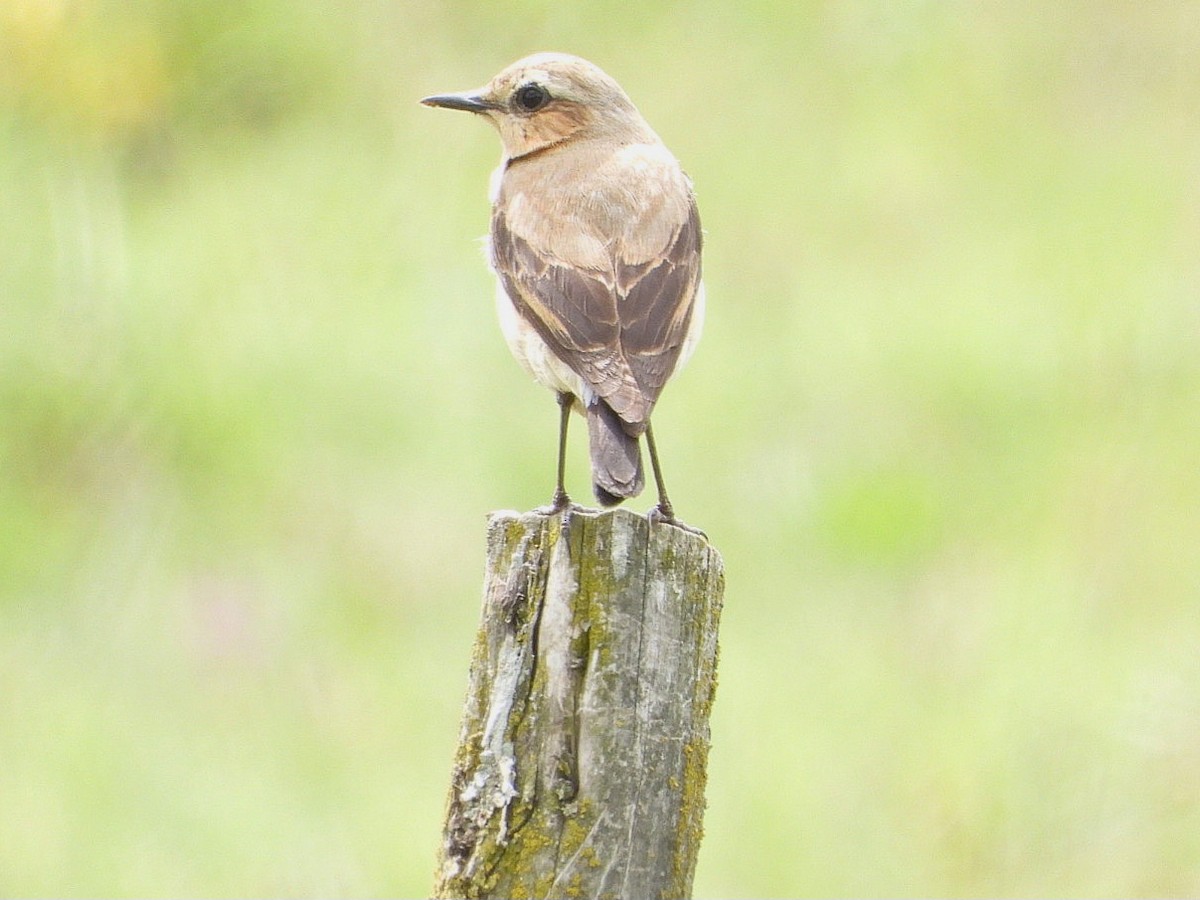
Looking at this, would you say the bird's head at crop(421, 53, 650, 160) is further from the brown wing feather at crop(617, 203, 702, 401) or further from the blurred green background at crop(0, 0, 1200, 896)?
the brown wing feather at crop(617, 203, 702, 401)

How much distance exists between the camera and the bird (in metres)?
5.14

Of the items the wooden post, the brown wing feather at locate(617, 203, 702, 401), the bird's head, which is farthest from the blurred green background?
the wooden post

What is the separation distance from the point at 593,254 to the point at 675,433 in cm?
504

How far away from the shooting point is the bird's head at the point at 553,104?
6465 mm

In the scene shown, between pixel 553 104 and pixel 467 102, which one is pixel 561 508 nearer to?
pixel 553 104

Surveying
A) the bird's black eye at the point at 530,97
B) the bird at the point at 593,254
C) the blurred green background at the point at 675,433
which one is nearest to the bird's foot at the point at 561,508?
the bird at the point at 593,254

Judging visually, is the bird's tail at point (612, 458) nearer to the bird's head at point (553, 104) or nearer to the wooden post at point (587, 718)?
the wooden post at point (587, 718)

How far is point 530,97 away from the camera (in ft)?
21.3

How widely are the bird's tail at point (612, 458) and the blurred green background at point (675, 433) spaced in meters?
1.56

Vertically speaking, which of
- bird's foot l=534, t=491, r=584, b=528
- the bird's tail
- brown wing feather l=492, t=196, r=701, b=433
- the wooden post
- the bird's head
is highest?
the bird's head

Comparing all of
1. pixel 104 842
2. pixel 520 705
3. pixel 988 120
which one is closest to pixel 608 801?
pixel 520 705

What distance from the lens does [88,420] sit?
10562mm

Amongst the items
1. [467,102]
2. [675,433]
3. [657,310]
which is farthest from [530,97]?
[675,433]

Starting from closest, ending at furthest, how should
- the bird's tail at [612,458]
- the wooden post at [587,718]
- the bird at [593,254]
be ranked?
the wooden post at [587,718] → the bird's tail at [612,458] → the bird at [593,254]
